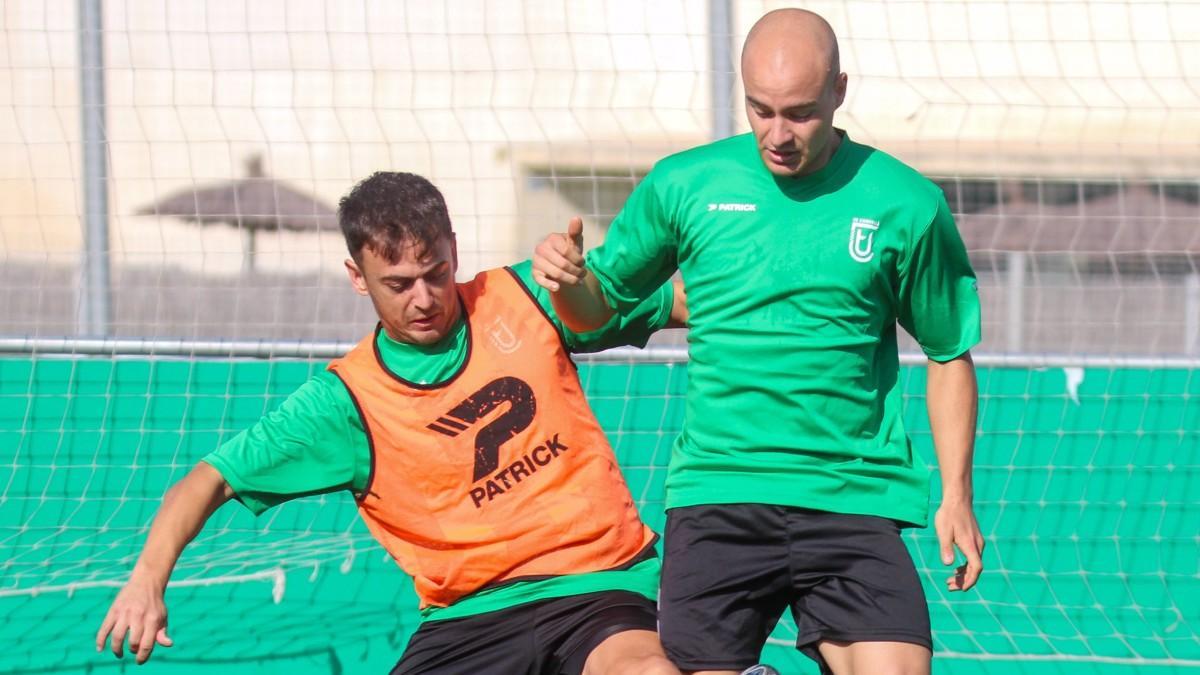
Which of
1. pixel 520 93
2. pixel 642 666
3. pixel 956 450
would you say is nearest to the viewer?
pixel 642 666

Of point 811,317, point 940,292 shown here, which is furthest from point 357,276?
point 940,292

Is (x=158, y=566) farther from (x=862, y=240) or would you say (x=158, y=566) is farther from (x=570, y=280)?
(x=862, y=240)

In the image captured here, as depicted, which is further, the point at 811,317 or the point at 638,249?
the point at 638,249

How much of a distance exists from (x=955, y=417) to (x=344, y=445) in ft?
4.35

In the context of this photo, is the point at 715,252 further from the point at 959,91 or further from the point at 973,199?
the point at 973,199

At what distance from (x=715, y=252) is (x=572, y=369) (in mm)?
581

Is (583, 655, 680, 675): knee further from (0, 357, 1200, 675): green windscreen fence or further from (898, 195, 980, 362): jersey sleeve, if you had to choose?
(0, 357, 1200, 675): green windscreen fence

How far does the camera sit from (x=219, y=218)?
551cm

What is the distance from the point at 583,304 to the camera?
2922 millimetres

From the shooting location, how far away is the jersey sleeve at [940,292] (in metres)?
2.78

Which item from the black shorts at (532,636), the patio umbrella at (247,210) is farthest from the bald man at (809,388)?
the patio umbrella at (247,210)

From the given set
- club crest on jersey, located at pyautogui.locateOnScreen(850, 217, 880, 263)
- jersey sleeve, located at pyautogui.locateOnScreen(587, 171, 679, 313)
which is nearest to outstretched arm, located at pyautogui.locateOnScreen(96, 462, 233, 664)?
jersey sleeve, located at pyautogui.locateOnScreen(587, 171, 679, 313)

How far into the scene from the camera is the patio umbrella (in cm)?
554

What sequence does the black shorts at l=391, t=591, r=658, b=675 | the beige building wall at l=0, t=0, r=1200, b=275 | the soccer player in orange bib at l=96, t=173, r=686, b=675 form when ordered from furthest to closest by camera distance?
the beige building wall at l=0, t=0, r=1200, b=275, the soccer player in orange bib at l=96, t=173, r=686, b=675, the black shorts at l=391, t=591, r=658, b=675
